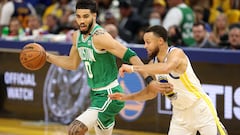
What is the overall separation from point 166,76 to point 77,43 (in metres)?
1.28

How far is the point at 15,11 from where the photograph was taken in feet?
51.3

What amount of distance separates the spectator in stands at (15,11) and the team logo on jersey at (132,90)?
4.87m

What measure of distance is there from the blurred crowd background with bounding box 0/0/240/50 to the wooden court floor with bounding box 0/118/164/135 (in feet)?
5.32

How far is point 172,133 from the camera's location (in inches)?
291

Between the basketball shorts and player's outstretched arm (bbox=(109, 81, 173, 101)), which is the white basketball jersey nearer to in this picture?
player's outstretched arm (bbox=(109, 81, 173, 101))

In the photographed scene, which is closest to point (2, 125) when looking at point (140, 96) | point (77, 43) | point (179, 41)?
point (179, 41)

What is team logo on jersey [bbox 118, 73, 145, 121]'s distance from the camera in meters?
11.2

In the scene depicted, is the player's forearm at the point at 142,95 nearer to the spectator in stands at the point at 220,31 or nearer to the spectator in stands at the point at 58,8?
the spectator in stands at the point at 220,31

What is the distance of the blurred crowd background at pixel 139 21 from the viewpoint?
12.3m

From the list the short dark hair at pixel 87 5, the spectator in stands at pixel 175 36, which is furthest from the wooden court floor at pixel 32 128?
the short dark hair at pixel 87 5

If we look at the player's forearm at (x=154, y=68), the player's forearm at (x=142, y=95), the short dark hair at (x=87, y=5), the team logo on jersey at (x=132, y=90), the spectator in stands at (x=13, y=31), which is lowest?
the team logo on jersey at (x=132, y=90)

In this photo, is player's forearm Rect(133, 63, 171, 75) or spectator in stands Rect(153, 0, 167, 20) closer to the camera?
player's forearm Rect(133, 63, 171, 75)

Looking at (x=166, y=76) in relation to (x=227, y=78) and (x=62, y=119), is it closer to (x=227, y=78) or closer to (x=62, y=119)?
(x=227, y=78)

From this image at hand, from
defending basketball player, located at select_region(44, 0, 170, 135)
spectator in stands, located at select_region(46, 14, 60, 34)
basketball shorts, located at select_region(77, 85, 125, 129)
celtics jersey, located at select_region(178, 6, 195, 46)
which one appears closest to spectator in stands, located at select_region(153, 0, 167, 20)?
celtics jersey, located at select_region(178, 6, 195, 46)
